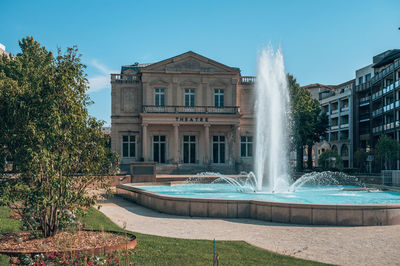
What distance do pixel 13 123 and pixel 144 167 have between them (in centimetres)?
2000

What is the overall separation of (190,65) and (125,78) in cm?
737

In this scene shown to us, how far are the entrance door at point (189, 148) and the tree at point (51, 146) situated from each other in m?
35.4

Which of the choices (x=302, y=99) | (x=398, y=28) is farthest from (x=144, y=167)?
(x=398, y=28)

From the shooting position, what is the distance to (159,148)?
44.8 m

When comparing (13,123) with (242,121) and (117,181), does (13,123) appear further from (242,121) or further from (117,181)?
(242,121)

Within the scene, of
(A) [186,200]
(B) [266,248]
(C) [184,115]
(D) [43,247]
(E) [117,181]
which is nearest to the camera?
(D) [43,247]

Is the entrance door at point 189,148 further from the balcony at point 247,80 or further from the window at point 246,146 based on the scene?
the balcony at point 247,80

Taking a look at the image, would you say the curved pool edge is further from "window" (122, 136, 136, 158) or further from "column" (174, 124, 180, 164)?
"window" (122, 136, 136, 158)

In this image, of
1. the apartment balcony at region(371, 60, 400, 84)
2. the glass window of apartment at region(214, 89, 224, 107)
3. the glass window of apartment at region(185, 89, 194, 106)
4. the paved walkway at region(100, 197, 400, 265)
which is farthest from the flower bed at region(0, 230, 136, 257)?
the apartment balcony at region(371, 60, 400, 84)

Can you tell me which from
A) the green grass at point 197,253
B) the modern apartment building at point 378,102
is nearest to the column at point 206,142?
the modern apartment building at point 378,102

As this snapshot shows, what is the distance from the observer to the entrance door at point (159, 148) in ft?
147

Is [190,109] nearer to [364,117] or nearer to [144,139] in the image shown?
[144,139]

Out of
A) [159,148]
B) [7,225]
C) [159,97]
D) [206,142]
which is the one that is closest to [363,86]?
[206,142]

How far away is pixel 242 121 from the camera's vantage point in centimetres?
4631
